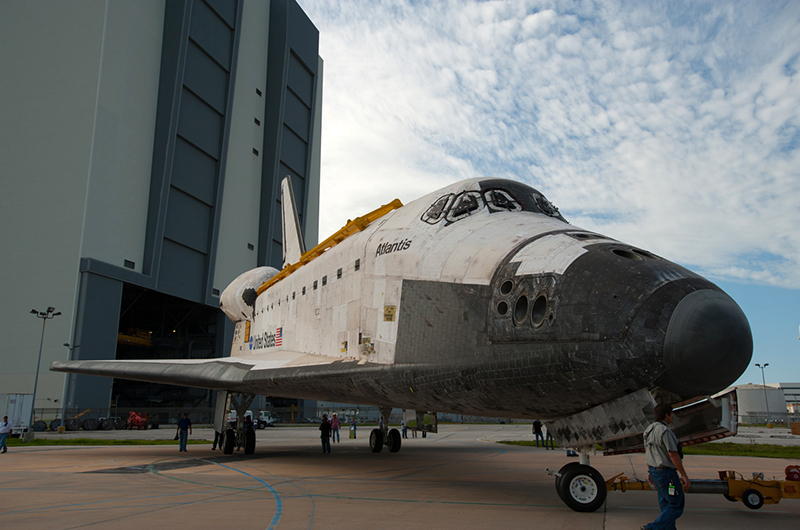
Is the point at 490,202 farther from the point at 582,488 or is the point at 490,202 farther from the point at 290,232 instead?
the point at 290,232

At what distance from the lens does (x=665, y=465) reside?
11.2 feet

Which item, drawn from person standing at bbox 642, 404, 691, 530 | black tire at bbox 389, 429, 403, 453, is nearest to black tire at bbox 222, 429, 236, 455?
black tire at bbox 389, 429, 403, 453

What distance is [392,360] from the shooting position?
5113 mm

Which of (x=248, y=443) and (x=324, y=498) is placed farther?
(x=248, y=443)

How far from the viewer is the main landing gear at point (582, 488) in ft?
13.9

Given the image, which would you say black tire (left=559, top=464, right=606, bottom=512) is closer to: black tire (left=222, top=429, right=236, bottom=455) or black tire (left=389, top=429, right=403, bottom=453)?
black tire (left=389, top=429, right=403, bottom=453)

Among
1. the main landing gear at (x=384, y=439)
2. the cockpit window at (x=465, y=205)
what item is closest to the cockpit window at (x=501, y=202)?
the cockpit window at (x=465, y=205)

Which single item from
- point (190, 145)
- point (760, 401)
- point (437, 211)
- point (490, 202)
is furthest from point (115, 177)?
point (760, 401)

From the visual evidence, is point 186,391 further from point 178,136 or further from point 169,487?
point 169,487

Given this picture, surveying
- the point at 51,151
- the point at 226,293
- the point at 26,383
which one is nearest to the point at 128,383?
the point at 26,383

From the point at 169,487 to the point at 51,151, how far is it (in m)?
23.5

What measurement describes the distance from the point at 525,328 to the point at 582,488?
61.5 inches

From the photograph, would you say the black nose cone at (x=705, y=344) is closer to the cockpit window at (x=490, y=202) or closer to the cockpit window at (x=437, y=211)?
the cockpit window at (x=490, y=202)

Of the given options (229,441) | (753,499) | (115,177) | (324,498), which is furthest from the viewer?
(115,177)
